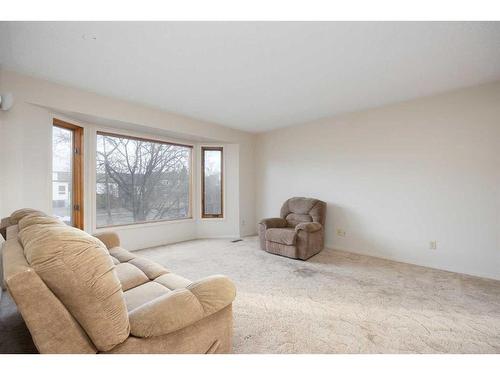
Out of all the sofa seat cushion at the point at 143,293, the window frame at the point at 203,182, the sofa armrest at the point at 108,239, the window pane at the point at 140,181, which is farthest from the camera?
the window frame at the point at 203,182

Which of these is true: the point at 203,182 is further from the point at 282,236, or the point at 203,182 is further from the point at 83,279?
the point at 83,279

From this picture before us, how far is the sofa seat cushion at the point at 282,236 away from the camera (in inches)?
136

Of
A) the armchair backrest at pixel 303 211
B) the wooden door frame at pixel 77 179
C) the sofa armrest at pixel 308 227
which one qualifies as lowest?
the sofa armrest at pixel 308 227

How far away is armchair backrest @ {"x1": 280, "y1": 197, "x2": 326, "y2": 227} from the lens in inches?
156

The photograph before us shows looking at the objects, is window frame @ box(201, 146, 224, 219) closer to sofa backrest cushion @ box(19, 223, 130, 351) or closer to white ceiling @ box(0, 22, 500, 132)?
white ceiling @ box(0, 22, 500, 132)

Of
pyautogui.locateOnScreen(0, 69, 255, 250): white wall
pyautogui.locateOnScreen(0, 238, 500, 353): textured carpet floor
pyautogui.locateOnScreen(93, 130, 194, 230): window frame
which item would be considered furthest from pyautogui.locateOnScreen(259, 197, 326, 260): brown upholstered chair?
pyautogui.locateOnScreen(93, 130, 194, 230): window frame

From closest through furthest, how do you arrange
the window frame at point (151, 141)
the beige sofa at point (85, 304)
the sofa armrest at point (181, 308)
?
the beige sofa at point (85, 304) < the sofa armrest at point (181, 308) < the window frame at point (151, 141)

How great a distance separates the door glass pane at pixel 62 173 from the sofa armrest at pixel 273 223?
118 inches

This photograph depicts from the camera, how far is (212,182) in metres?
5.05

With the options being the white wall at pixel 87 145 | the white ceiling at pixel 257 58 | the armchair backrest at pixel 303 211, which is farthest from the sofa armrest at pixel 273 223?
the white ceiling at pixel 257 58

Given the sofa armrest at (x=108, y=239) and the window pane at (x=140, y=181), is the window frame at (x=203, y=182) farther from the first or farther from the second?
the sofa armrest at (x=108, y=239)

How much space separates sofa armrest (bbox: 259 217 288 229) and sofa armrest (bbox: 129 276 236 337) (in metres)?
2.62
